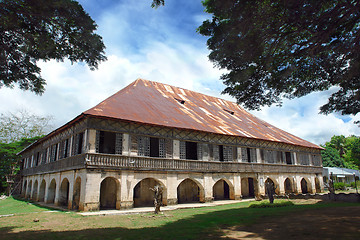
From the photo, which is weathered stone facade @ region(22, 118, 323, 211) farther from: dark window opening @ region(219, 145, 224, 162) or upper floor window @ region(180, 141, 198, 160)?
upper floor window @ region(180, 141, 198, 160)

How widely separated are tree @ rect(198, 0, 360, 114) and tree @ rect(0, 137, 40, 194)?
33992 millimetres

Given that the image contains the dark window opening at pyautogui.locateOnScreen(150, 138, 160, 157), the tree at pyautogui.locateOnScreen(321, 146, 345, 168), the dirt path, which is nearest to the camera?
the dirt path

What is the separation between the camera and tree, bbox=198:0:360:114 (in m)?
7.45

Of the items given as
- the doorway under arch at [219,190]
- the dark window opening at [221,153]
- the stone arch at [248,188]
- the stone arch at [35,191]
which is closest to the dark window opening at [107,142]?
the dark window opening at [221,153]

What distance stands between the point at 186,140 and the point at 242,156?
635cm

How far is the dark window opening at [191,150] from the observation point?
19938 mm

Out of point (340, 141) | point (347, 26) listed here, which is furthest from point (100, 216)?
point (340, 141)

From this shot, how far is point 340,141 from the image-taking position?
5847cm

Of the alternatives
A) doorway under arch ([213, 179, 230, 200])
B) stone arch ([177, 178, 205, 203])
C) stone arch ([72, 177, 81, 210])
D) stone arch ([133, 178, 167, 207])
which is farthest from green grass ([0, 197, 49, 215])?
doorway under arch ([213, 179, 230, 200])

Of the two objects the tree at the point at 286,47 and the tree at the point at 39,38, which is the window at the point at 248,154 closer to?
the tree at the point at 286,47

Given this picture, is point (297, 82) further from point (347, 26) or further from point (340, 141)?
point (340, 141)

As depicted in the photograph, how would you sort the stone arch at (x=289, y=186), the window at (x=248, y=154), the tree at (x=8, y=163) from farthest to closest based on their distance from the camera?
the tree at (x=8, y=163) → the stone arch at (x=289, y=186) → the window at (x=248, y=154)

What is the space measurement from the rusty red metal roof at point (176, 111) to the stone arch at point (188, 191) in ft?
15.3

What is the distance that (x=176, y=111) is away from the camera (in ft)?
67.7
